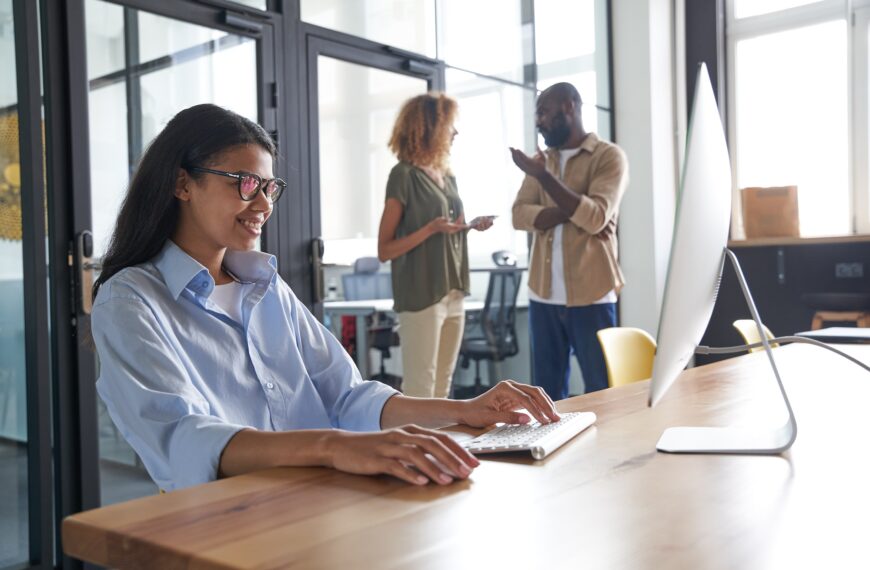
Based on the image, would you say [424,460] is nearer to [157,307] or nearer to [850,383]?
[157,307]

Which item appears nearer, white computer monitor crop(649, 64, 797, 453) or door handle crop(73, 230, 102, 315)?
Result: white computer monitor crop(649, 64, 797, 453)

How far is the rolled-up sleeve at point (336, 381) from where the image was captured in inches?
55.0

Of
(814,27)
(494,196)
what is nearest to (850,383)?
(494,196)

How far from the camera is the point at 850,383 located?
1.71 metres

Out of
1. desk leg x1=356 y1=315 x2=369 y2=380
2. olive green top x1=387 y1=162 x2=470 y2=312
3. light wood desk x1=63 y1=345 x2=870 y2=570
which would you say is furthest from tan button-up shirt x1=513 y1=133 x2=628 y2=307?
light wood desk x1=63 y1=345 x2=870 y2=570

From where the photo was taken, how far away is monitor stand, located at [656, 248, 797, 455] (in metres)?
1.06

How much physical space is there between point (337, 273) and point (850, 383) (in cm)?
323

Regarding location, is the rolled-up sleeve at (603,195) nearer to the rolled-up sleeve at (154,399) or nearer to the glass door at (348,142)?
the glass door at (348,142)

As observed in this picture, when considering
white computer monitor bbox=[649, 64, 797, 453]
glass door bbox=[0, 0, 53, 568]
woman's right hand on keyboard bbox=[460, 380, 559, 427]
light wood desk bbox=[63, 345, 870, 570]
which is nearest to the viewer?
light wood desk bbox=[63, 345, 870, 570]

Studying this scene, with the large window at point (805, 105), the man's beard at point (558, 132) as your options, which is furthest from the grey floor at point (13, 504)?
the large window at point (805, 105)

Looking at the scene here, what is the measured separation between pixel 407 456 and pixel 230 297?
60 centimetres

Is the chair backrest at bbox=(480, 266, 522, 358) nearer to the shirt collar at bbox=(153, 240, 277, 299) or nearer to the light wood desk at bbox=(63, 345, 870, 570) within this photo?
the shirt collar at bbox=(153, 240, 277, 299)

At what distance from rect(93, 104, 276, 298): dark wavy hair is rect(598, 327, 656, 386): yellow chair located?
127 centimetres

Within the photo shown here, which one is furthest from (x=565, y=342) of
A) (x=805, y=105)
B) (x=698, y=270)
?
(x=805, y=105)
